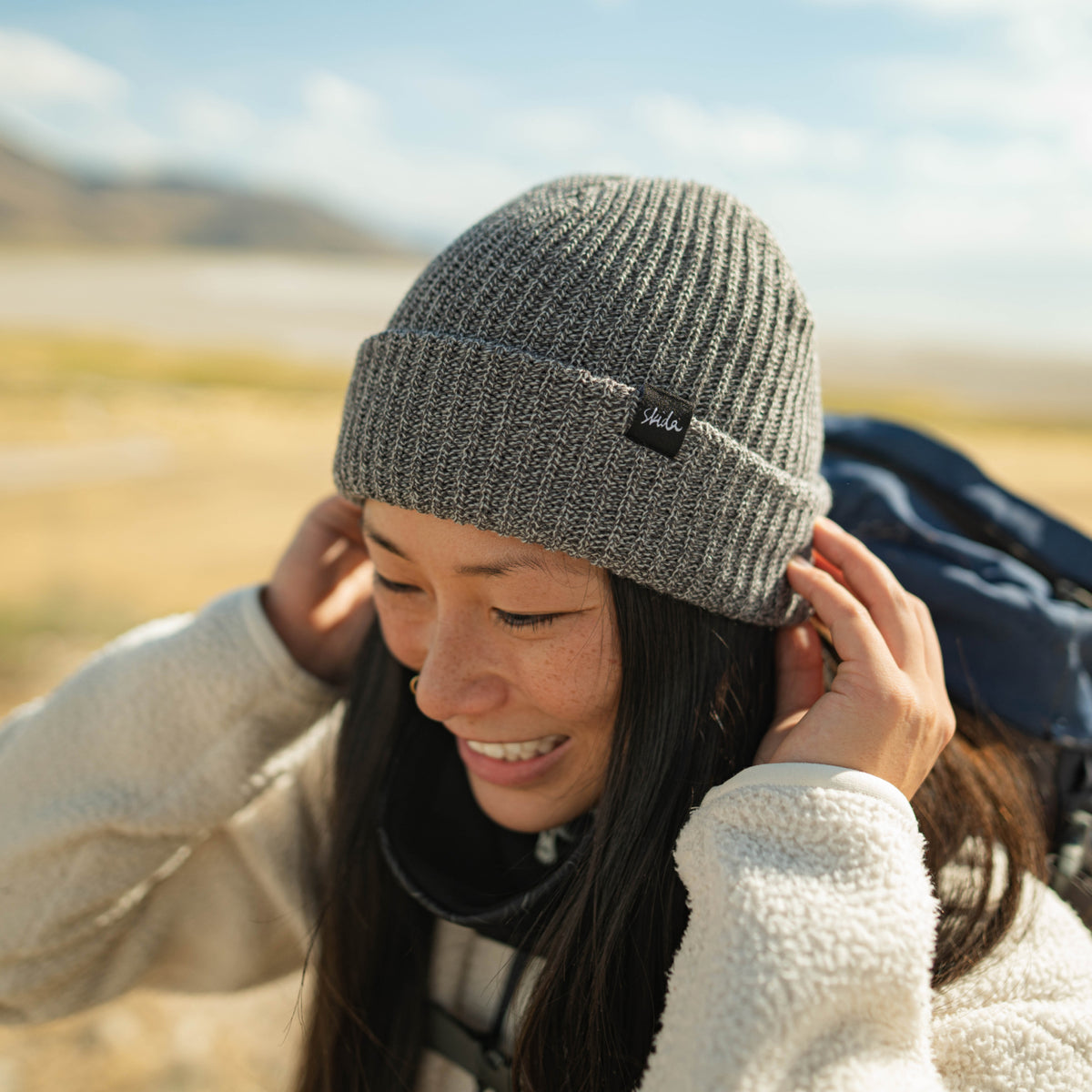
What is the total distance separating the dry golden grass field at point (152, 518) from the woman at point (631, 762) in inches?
38.6

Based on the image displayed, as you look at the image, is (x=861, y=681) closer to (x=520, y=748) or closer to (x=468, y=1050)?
(x=520, y=748)

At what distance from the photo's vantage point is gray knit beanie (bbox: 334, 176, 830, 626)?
1.55m

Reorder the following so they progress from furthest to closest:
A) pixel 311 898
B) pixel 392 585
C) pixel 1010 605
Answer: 1. pixel 311 898
2. pixel 1010 605
3. pixel 392 585

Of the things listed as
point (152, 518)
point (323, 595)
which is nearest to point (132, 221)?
point (152, 518)

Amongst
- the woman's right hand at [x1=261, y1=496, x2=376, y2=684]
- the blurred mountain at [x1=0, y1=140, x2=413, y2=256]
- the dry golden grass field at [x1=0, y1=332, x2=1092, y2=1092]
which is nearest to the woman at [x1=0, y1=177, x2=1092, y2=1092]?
the woman's right hand at [x1=261, y1=496, x2=376, y2=684]

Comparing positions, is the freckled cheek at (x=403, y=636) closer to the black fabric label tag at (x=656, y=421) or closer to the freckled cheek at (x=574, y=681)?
the freckled cheek at (x=574, y=681)

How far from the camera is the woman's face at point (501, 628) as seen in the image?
1.59 meters

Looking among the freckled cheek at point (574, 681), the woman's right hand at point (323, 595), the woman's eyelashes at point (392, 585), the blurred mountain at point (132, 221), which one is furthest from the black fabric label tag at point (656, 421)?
the blurred mountain at point (132, 221)

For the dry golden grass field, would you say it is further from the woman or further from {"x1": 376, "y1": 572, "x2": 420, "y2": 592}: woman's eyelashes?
{"x1": 376, "y1": 572, "x2": 420, "y2": 592}: woman's eyelashes

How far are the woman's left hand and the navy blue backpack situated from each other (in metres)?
0.28

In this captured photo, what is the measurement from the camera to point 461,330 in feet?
5.32

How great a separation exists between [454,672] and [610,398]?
519 mm

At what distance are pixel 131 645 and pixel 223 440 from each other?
1464 centimetres

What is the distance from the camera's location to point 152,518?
10.7m
